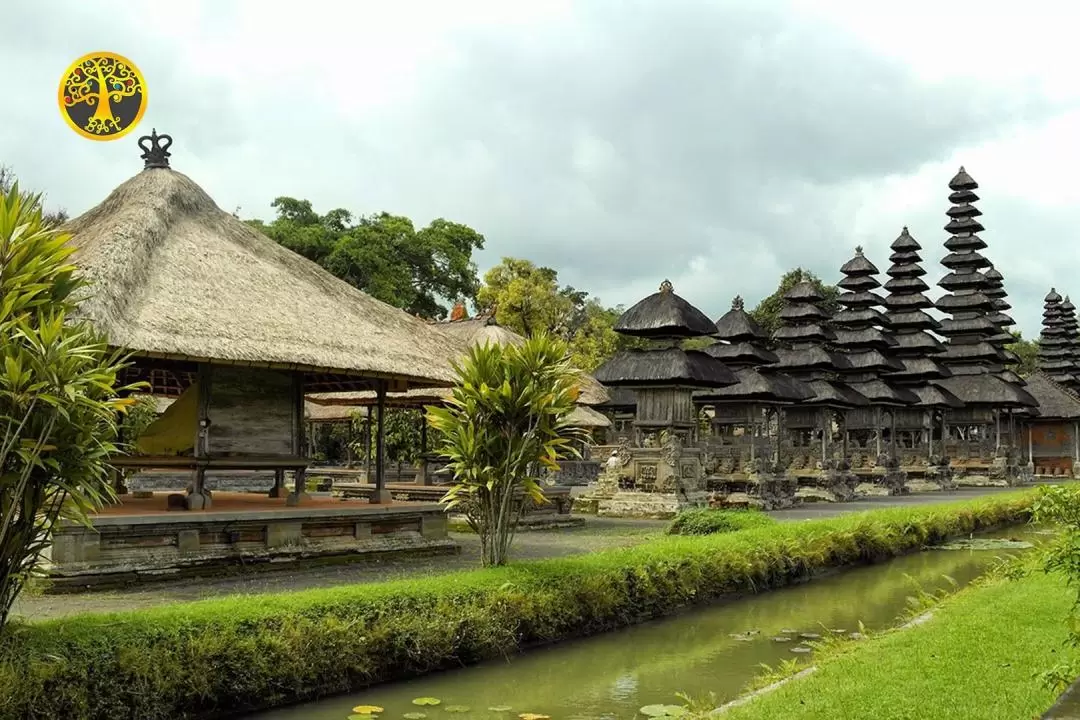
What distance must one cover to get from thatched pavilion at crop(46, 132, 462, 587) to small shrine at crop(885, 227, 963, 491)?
30189 mm

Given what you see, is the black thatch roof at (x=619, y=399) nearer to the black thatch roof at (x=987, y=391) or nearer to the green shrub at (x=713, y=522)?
the black thatch roof at (x=987, y=391)

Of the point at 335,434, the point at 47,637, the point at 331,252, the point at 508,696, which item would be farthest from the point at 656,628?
the point at 331,252

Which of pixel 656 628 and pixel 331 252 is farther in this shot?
pixel 331 252

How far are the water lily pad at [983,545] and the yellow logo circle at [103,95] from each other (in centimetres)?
1784

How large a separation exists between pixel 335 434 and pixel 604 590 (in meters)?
33.6

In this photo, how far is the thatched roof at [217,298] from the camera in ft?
41.9

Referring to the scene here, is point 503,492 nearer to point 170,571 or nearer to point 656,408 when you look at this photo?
point 170,571

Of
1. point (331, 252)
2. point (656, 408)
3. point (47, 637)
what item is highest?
point (331, 252)

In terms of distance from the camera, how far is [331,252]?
51.2 m

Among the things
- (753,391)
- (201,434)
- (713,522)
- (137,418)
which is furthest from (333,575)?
(753,391)

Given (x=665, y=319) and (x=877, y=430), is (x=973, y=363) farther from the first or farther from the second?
(x=665, y=319)

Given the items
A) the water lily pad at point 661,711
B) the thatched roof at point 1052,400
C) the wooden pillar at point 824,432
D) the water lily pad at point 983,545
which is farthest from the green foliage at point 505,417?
the thatched roof at point 1052,400

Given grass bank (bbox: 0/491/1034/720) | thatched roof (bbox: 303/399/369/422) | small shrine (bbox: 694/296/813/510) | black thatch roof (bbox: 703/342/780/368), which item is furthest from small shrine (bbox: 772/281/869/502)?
grass bank (bbox: 0/491/1034/720)

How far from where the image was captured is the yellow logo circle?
1695 cm
